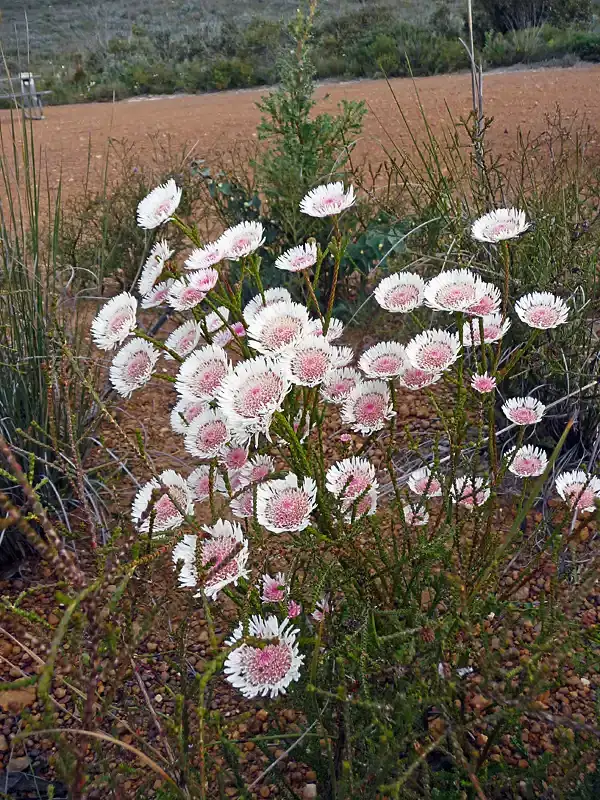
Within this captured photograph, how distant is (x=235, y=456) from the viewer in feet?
3.60

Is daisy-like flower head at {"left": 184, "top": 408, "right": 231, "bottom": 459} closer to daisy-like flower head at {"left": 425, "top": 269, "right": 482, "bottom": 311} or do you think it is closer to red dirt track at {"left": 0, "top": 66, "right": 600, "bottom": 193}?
daisy-like flower head at {"left": 425, "top": 269, "right": 482, "bottom": 311}

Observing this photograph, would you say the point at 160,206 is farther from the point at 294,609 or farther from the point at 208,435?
the point at 294,609


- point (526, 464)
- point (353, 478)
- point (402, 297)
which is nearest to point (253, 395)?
point (353, 478)

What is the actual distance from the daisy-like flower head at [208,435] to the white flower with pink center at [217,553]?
109 millimetres

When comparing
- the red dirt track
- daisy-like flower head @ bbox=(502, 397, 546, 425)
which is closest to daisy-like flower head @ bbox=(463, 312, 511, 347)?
daisy-like flower head @ bbox=(502, 397, 546, 425)

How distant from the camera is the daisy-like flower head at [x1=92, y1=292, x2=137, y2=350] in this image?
114 cm

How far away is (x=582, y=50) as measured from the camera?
11859 mm

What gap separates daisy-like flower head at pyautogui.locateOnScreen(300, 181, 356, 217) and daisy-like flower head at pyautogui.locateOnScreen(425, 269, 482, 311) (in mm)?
194

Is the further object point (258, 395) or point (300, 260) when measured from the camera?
point (300, 260)

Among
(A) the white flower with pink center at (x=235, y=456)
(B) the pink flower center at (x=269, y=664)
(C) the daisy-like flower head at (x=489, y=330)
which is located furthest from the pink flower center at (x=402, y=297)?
(B) the pink flower center at (x=269, y=664)

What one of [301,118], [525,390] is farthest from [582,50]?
[525,390]

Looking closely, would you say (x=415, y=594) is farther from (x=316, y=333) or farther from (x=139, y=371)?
(x=139, y=371)

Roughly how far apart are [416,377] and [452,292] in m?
0.14

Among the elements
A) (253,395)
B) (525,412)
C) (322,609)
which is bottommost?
(322,609)
